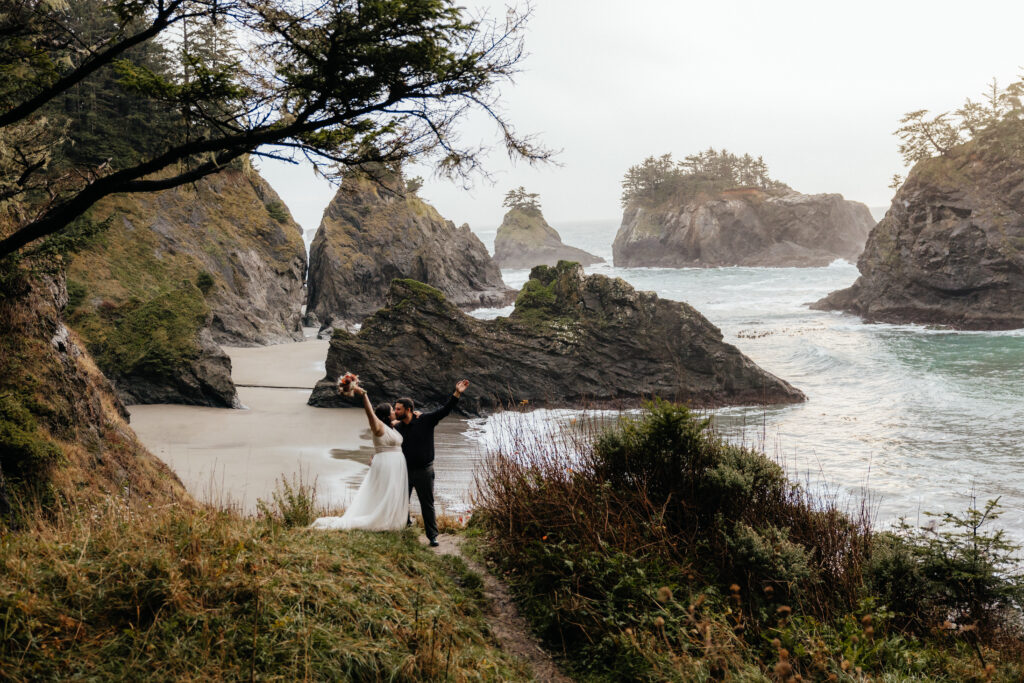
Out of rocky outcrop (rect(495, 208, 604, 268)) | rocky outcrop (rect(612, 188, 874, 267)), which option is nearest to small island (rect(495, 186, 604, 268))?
rocky outcrop (rect(495, 208, 604, 268))

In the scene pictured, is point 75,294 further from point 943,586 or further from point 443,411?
point 943,586

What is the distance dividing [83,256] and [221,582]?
28621mm

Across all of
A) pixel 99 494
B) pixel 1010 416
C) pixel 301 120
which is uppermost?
pixel 301 120

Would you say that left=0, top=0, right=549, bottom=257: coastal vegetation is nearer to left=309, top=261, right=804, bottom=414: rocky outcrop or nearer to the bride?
the bride

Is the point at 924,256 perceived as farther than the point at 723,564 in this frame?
Yes

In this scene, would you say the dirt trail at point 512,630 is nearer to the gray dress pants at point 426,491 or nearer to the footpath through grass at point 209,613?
the footpath through grass at point 209,613

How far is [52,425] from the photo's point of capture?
810cm

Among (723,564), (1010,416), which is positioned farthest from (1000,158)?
(723,564)

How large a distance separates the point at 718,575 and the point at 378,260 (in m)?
44.7

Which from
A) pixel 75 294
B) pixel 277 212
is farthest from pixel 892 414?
pixel 277 212

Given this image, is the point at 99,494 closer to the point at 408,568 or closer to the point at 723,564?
the point at 408,568

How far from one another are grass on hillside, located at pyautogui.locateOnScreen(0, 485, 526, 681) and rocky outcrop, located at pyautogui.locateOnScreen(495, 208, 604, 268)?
324 ft

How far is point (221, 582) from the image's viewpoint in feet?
13.4

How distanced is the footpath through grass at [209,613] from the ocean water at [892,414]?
15.1ft
